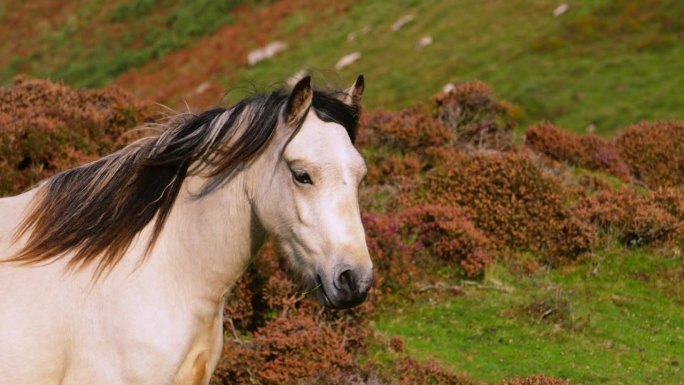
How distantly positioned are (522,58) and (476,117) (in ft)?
62.5

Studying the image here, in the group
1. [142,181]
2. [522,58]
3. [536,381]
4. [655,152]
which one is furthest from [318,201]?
[522,58]

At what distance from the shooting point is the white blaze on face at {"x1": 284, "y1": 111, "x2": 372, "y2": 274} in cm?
345

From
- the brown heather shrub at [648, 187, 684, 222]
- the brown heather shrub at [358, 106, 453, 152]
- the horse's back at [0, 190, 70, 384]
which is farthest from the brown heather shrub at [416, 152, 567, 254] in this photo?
the horse's back at [0, 190, 70, 384]

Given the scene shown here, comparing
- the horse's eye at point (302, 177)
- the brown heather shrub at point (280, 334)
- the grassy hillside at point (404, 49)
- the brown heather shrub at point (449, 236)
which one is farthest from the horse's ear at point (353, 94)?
the grassy hillside at point (404, 49)

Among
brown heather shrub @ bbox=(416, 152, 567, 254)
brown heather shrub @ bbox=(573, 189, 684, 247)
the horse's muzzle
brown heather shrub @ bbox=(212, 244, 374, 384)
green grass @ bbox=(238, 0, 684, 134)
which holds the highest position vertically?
the horse's muzzle

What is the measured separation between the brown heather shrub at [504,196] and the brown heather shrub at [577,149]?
2.63 metres

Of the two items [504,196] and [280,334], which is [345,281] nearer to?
[280,334]

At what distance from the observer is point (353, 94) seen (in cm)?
415

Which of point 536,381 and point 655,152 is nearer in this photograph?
point 536,381

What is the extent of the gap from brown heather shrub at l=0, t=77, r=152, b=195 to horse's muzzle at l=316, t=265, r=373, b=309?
4.61 m

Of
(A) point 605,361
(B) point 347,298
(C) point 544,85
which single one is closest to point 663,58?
A: (C) point 544,85

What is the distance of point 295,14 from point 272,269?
120 feet

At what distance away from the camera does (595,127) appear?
85.4 ft

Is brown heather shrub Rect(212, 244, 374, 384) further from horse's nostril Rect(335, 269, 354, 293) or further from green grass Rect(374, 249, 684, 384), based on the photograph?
horse's nostril Rect(335, 269, 354, 293)
